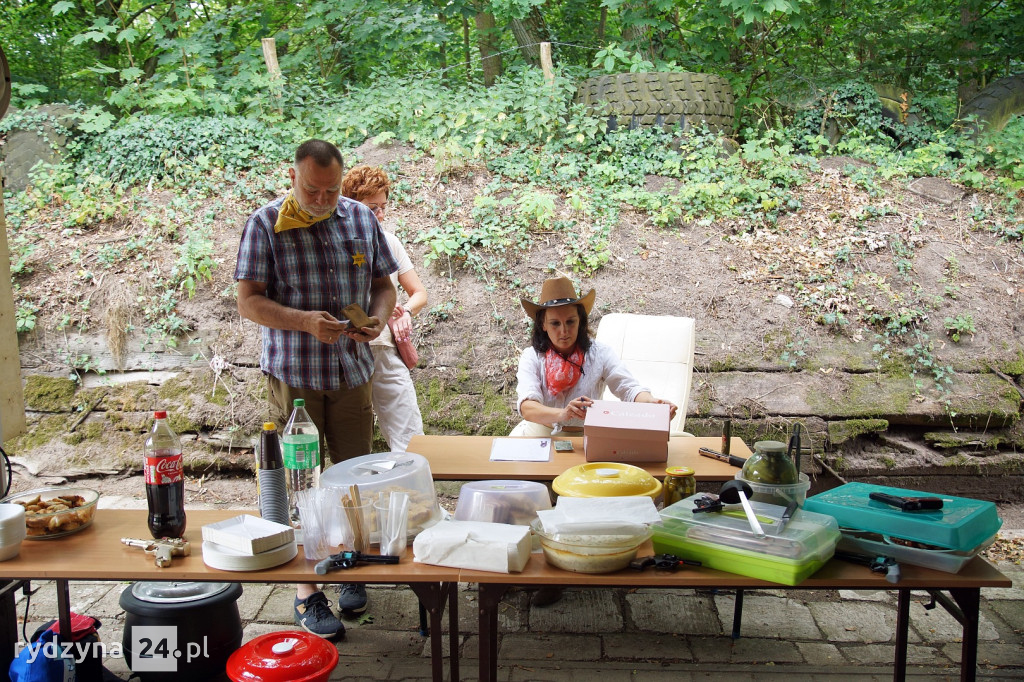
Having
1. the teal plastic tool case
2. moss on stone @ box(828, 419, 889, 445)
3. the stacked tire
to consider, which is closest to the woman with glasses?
the teal plastic tool case

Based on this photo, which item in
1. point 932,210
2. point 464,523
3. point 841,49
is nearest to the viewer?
point 464,523

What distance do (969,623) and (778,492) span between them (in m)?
0.53

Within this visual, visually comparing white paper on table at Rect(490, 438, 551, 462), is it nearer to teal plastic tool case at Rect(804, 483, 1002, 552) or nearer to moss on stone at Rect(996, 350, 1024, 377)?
teal plastic tool case at Rect(804, 483, 1002, 552)

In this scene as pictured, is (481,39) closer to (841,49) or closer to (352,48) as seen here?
(352,48)

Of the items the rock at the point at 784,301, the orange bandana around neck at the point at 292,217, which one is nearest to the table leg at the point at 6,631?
the orange bandana around neck at the point at 292,217

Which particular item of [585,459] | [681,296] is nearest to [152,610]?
[585,459]

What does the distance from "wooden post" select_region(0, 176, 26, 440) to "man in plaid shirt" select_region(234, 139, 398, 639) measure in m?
0.85

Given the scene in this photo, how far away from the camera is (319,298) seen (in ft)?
9.98

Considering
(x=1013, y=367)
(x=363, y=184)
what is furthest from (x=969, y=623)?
(x=1013, y=367)

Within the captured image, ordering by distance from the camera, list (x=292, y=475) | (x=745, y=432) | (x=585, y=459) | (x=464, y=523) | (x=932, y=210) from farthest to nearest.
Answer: (x=932, y=210)
(x=745, y=432)
(x=585, y=459)
(x=292, y=475)
(x=464, y=523)

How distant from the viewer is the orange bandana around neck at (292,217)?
292 centimetres

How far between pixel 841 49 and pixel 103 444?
8.01 m

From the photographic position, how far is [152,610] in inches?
94.1

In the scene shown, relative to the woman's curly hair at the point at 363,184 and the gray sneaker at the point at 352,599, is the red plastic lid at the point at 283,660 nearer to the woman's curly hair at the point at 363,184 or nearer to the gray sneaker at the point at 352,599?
the gray sneaker at the point at 352,599
